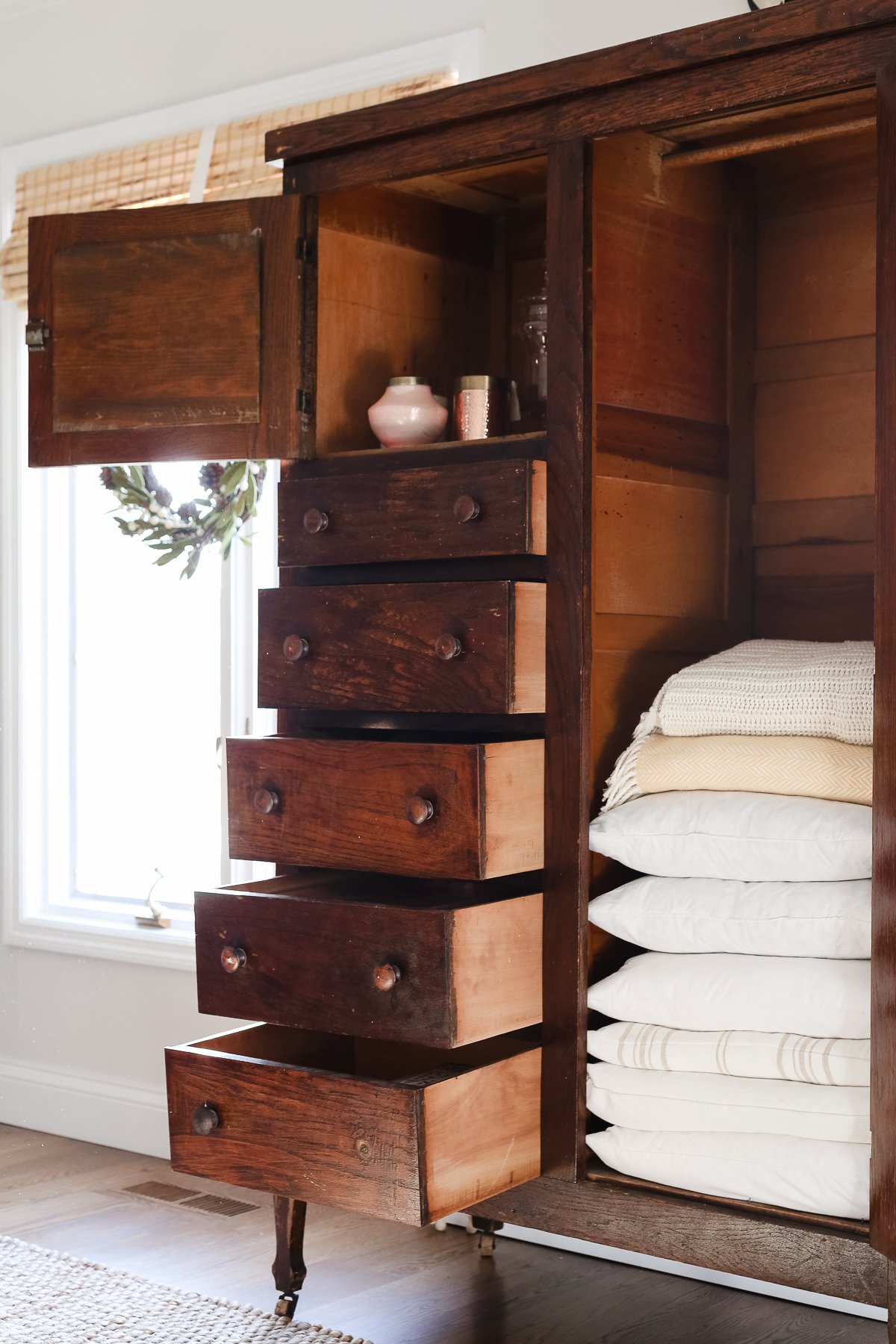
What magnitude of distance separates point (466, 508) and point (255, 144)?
132 centimetres

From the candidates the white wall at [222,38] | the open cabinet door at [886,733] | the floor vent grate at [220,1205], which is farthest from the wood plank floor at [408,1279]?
the white wall at [222,38]

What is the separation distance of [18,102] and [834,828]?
257 centimetres

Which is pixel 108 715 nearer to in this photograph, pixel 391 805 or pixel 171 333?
pixel 171 333

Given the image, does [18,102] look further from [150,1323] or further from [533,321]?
[150,1323]

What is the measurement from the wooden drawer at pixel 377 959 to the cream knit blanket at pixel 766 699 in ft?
0.73

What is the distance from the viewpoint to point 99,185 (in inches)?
123

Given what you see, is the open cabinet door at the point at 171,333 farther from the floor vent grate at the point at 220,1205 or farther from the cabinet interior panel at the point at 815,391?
the floor vent grate at the point at 220,1205

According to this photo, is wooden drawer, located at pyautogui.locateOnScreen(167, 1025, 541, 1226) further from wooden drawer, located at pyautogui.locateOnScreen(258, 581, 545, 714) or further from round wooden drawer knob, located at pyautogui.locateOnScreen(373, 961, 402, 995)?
wooden drawer, located at pyautogui.locateOnScreen(258, 581, 545, 714)

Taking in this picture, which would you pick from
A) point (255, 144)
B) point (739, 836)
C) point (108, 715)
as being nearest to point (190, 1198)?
point (108, 715)

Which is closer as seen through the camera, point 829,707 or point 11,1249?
point 829,707

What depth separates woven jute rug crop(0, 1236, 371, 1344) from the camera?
2062 millimetres

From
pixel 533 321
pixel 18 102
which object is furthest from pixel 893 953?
pixel 18 102

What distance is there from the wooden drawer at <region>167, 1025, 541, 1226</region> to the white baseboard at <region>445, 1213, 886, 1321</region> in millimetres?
349

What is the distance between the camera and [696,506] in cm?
209
